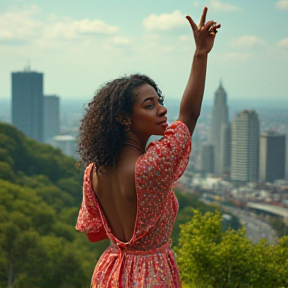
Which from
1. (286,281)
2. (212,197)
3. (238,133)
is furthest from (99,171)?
(238,133)

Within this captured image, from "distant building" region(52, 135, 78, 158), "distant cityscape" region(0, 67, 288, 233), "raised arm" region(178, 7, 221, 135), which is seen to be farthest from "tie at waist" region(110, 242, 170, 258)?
"distant building" region(52, 135, 78, 158)

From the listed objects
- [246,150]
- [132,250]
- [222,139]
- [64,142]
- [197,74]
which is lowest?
[246,150]

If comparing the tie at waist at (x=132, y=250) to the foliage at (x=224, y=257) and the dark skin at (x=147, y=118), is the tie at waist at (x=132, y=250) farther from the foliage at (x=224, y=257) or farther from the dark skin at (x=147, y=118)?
the foliage at (x=224, y=257)

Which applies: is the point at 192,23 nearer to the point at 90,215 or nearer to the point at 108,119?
the point at 108,119

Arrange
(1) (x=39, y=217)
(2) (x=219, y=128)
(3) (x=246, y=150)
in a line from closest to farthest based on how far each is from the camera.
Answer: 1. (1) (x=39, y=217)
2. (3) (x=246, y=150)
3. (2) (x=219, y=128)

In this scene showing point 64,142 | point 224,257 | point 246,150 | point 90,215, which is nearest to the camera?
point 90,215

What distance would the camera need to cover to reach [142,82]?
154 cm

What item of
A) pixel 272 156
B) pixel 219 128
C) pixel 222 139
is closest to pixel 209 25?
pixel 272 156

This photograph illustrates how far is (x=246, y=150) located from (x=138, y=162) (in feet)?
128

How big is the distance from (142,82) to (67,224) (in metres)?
20.2

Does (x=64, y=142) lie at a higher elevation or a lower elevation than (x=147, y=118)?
lower

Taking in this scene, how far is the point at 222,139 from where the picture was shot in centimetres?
4519

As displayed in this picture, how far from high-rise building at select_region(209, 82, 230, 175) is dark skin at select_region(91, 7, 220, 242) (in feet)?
137

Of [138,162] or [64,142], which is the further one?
[64,142]
